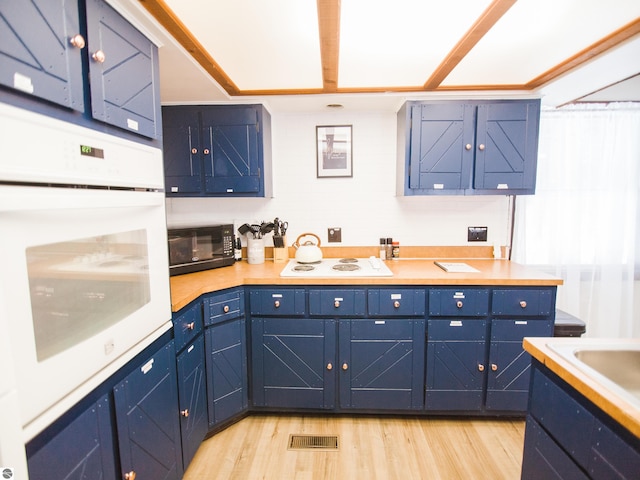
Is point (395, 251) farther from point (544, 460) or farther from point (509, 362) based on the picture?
point (544, 460)

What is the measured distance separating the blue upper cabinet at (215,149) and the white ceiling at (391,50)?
0.36ft

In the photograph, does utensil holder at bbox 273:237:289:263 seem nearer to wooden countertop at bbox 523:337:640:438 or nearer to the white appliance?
the white appliance

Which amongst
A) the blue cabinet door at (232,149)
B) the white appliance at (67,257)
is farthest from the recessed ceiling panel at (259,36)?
the white appliance at (67,257)

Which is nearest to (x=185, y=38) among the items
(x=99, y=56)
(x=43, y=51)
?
→ (x=99, y=56)

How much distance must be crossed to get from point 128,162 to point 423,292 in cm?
180

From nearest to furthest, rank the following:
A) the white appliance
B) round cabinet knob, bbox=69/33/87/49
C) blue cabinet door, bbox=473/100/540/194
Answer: the white appliance, round cabinet knob, bbox=69/33/87/49, blue cabinet door, bbox=473/100/540/194

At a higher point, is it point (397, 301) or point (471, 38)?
point (471, 38)

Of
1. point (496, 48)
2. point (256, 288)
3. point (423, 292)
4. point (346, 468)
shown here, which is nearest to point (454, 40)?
point (496, 48)

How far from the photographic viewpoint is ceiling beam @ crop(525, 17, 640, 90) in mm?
1526

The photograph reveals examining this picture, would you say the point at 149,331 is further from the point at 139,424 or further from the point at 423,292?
the point at 423,292

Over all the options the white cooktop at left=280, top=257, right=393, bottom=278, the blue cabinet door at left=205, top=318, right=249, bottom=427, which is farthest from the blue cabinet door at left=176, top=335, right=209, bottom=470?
the white cooktop at left=280, top=257, right=393, bottom=278

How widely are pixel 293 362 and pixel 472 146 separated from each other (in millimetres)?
2010

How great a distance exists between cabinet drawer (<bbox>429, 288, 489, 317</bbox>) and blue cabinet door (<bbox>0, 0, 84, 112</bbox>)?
2059mm

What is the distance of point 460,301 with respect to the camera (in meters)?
2.13
